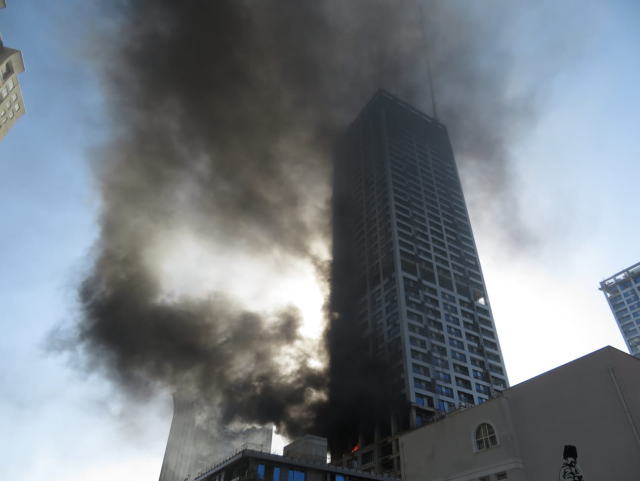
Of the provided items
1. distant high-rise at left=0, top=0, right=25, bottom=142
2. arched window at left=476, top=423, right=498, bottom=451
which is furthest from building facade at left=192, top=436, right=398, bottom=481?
distant high-rise at left=0, top=0, right=25, bottom=142

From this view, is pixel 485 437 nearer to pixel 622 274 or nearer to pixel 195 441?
pixel 195 441

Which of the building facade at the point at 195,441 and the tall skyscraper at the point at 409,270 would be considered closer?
the tall skyscraper at the point at 409,270

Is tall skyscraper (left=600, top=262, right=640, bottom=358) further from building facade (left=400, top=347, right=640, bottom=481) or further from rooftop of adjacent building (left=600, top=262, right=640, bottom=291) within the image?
building facade (left=400, top=347, right=640, bottom=481)

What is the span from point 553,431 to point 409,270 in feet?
216

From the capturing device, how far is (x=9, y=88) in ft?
215

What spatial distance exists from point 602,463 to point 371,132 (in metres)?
108

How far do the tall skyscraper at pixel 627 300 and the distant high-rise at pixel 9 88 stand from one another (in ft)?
496

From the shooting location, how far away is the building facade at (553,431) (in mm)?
21172

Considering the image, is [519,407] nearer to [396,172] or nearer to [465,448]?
[465,448]

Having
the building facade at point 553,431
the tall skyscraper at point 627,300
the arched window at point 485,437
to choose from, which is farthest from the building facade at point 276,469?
the tall skyscraper at point 627,300

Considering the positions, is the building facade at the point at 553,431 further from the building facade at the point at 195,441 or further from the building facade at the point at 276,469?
the building facade at the point at 195,441

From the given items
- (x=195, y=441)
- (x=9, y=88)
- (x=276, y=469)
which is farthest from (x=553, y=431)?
(x=195, y=441)

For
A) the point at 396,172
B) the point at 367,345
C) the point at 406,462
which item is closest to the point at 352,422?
the point at 367,345

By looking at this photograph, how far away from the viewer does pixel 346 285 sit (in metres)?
102
